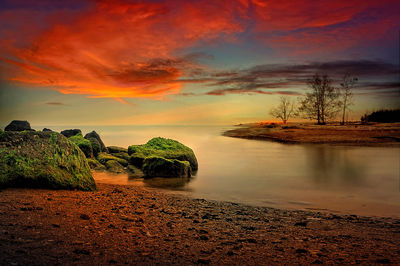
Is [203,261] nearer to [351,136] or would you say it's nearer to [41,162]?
[41,162]

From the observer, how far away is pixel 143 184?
1018 centimetres

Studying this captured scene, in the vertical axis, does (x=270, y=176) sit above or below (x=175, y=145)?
below

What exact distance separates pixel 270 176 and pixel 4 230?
11.7 meters

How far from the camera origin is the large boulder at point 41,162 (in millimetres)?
6180

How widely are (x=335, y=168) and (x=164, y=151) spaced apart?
33.8 feet

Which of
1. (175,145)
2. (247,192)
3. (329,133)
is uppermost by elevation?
(329,133)

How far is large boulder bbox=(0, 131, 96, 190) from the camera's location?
6180 millimetres

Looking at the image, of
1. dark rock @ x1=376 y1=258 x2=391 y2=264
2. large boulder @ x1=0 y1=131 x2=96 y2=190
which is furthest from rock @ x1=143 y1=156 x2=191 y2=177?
dark rock @ x1=376 y1=258 x2=391 y2=264

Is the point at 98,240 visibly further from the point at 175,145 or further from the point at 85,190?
the point at 175,145

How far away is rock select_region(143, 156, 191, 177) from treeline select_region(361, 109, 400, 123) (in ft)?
138

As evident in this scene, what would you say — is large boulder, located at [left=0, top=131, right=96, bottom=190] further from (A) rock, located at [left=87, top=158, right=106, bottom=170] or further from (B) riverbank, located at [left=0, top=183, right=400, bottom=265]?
(A) rock, located at [left=87, top=158, right=106, bottom=170]

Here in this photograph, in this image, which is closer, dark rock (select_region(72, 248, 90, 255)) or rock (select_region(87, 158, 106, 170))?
dark rock (select_region(72, 248, 90, 255))

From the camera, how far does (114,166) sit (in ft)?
43.1

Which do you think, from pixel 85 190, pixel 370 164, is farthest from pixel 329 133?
pixel 85 190
